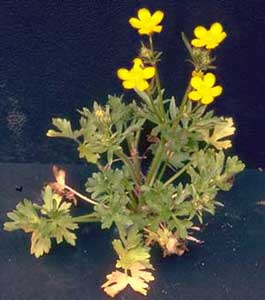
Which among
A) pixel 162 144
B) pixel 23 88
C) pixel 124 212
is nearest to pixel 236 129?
pixel 162 144

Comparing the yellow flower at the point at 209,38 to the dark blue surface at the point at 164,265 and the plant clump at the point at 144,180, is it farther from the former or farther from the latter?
the dark blue surface at the point at 164,265

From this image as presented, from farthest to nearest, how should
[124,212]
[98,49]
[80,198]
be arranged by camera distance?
[80,198], [98,49], [124,212]

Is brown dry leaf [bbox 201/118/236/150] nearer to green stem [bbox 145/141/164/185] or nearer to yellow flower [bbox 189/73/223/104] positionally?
green stem [bbox 145/141/164/185]

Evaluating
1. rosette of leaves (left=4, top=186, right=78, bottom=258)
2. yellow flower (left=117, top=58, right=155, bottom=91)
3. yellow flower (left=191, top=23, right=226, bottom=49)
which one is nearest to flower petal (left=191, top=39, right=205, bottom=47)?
yellow flower (left=191, top=23, right=226, bottom=49)

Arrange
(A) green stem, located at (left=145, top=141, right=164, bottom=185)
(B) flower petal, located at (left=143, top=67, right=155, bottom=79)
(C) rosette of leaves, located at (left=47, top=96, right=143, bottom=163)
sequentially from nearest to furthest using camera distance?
(B) flower petal, located at (left=143, top=67, right=155, bottom=79) → (C) rosette of leaves, located at (left=47, top=96, right=143, bottom=163) → (A) green stem, located at (left=145, top=141, right=164, bottom=185)

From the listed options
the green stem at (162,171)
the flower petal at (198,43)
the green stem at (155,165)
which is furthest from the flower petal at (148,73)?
the green stem at (162,171)

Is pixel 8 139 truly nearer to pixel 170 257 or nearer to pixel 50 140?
pixel 50 140

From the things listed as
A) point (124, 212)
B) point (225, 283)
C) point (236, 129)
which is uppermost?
point (236, 129)
